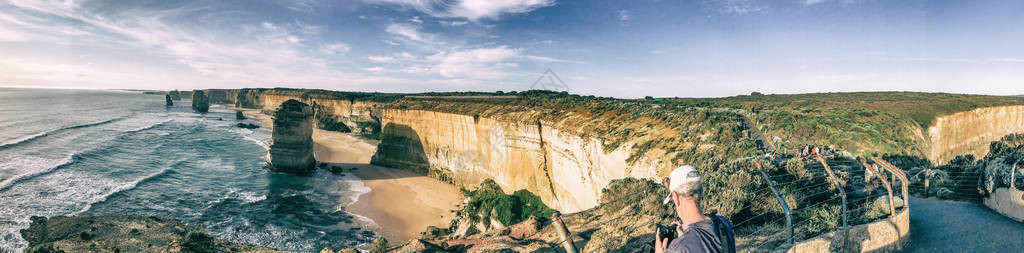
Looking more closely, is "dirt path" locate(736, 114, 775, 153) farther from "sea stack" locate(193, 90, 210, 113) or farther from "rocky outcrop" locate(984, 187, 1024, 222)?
"sea stack" locate(193, 90, 210, 113)

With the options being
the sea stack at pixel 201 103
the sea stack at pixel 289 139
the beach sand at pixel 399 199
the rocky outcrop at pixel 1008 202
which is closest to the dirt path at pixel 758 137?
the rocky outcrop at pixel 1008 202

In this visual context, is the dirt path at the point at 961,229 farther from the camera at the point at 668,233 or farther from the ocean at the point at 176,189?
the ocean at the point at 176,189

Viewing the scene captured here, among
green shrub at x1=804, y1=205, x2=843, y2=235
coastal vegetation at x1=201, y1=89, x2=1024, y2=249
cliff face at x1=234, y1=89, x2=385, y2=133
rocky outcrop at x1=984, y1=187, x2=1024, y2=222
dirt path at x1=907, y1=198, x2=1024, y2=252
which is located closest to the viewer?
green shrub at x1=804, y1=205, x2=843, y2=235

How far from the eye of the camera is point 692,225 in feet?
8.81

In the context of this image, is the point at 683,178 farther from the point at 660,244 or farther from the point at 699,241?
the point at 660,244

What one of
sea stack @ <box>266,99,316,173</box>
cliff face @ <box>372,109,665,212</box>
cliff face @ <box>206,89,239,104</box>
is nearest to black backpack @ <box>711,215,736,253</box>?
cliff face @ <box>372,109,665,212</box>

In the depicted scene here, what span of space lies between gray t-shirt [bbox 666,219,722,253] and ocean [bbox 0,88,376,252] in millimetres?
18380

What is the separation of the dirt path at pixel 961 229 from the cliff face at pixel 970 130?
13906mm

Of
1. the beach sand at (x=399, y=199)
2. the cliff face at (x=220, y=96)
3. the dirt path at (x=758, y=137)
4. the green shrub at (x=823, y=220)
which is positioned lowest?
the beach sand at (x=399, y=199)

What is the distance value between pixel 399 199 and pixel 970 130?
38023 mm

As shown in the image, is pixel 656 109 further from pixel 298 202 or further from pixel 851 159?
Result: pixel 298 202

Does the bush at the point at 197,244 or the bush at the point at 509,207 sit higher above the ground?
the bush at the point at 197,244

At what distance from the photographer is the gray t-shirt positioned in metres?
2.54

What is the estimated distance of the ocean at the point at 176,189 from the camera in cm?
1853
